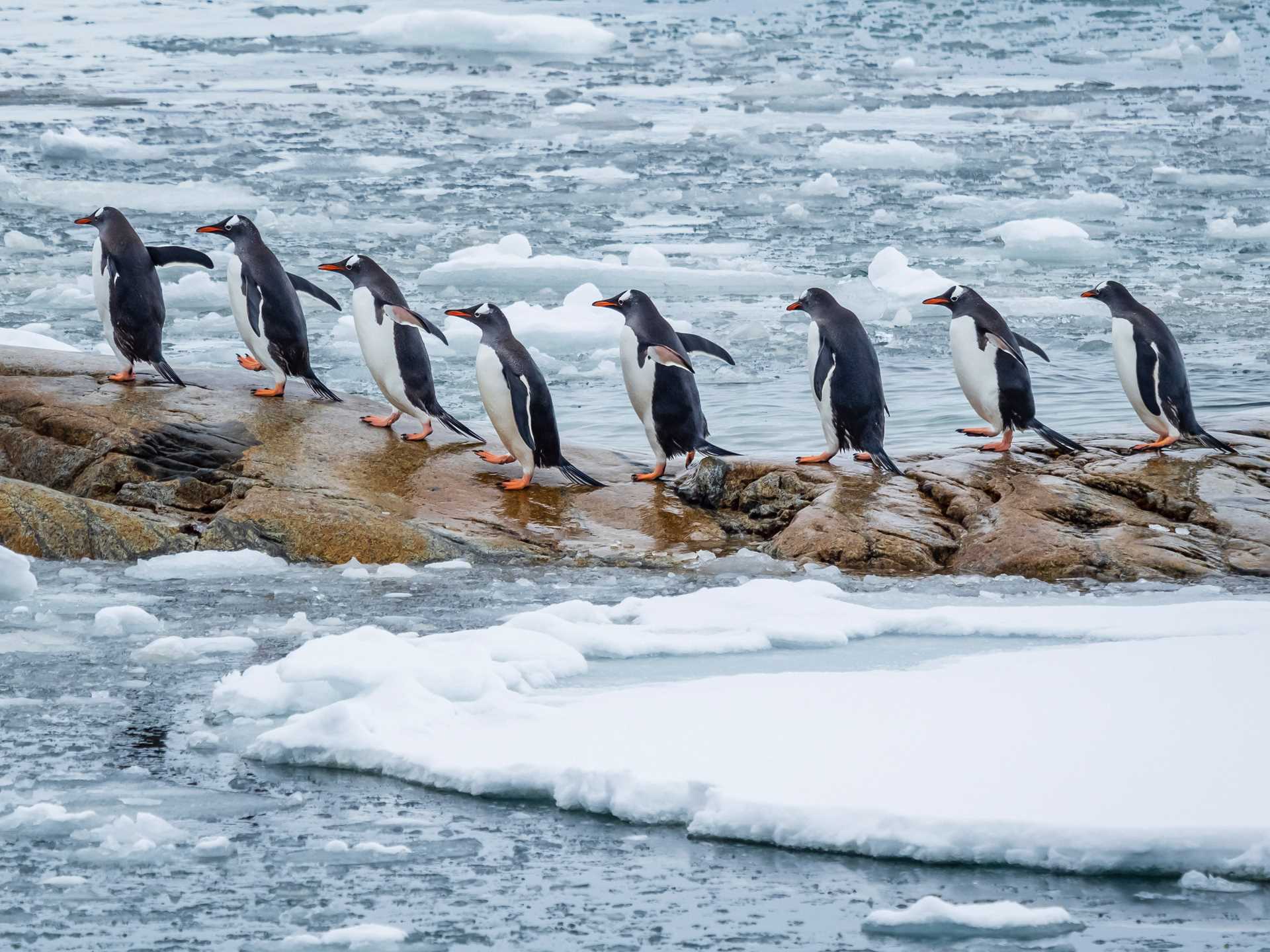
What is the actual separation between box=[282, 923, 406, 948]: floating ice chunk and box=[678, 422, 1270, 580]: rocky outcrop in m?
3.22

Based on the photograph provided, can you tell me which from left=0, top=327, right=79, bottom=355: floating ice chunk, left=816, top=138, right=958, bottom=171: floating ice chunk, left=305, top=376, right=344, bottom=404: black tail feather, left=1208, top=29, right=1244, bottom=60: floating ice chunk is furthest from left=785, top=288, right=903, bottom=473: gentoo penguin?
left=1208, top=29, right=1244, bottom=60: floating ice chunk

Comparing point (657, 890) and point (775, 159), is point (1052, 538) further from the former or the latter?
point (775, 159)

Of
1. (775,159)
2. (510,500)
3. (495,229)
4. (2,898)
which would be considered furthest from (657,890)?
(775,159)

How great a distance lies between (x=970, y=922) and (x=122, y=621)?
9.02ft

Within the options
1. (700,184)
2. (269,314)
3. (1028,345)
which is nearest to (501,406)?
(269,314)

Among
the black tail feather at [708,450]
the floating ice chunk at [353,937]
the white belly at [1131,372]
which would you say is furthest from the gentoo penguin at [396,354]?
the floating ice chunk at [353,937]

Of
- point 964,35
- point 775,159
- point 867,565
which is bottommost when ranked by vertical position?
point 867,565

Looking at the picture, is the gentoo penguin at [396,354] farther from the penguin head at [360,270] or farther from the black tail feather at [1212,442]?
the black tail feather at [1212,442]

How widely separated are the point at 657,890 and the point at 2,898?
3.91 feet

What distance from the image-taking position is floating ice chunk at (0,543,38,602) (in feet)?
16.1

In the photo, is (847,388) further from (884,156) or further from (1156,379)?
(884,156)

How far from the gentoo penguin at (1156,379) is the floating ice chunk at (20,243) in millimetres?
8767

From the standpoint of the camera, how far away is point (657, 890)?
3057 millimetres

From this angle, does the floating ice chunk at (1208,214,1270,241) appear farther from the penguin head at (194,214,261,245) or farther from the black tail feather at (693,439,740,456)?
the penguin head at (194,214,261,245)
